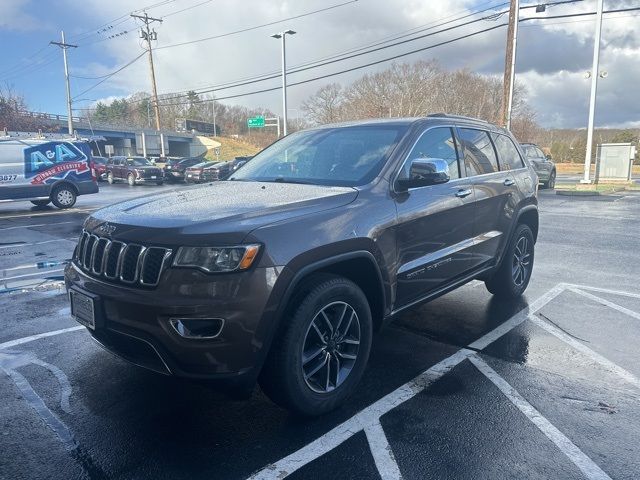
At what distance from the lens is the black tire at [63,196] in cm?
1530

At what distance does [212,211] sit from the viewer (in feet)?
9.20

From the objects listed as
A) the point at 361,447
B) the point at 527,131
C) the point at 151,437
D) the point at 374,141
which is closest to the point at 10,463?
the point at 151,437

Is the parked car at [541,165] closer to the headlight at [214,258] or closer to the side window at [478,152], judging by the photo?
the side window at [478,152]

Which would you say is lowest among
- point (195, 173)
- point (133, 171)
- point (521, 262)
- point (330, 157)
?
point (521, 262)

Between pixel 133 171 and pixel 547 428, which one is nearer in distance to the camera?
pixel 547 428

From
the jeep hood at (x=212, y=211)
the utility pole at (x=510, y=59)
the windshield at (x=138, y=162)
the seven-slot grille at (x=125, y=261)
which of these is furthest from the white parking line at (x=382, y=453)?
the windshield at (x=138, y=162)

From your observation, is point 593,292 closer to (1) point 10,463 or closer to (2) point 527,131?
(1) point 10,463

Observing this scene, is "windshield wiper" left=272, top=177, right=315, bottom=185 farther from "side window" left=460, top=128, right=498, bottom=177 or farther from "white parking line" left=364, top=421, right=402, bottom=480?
"white parking line" left=364, top=421, right=402, bottom=480

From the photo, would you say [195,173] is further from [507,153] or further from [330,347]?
[330,347]

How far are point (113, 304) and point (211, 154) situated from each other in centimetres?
9062

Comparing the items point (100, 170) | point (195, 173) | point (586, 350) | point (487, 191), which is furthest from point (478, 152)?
point (100, 170)

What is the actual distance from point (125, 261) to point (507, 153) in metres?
4.24

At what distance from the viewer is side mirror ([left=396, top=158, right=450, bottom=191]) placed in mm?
3344

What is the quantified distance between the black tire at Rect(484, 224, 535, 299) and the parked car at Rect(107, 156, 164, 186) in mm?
26126
